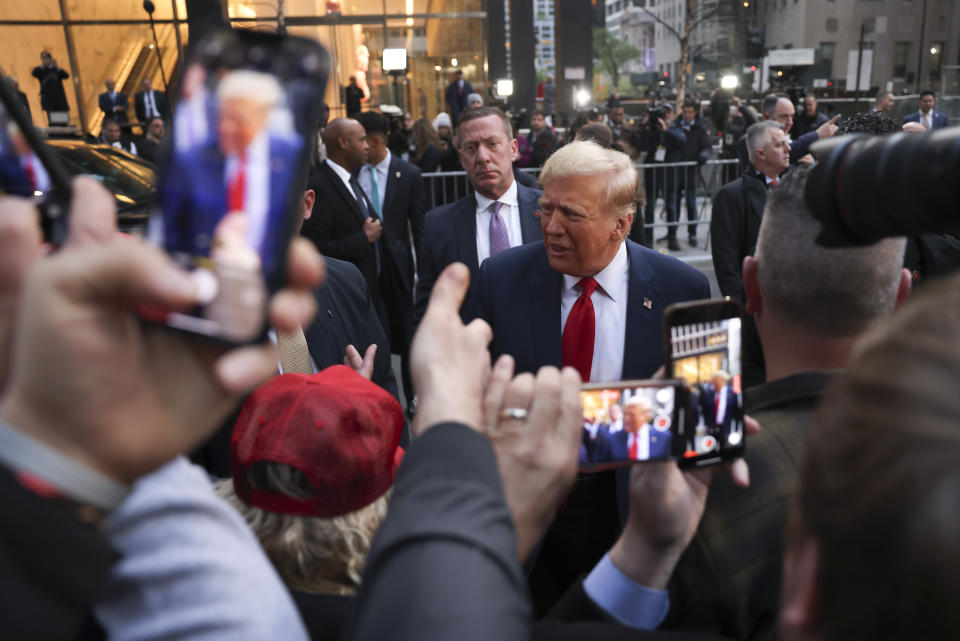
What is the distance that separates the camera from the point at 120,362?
665 millimetres

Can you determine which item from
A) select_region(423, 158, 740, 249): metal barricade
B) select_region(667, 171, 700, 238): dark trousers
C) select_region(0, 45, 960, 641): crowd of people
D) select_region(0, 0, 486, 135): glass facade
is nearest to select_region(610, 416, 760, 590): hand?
select_region(0, 45, 960, 641): crowd of people

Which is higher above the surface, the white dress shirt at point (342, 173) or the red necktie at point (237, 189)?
the red necktie at point (237, 189)

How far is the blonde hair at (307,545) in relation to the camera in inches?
52.8

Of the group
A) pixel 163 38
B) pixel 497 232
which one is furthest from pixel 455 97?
pixel 497 232

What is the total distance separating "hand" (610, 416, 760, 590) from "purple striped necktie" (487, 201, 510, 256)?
10.1 ft

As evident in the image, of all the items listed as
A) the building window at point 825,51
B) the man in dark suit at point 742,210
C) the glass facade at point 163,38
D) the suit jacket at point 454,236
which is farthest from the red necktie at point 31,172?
the building window at point 825,51

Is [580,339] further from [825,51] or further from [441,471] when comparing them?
[825,51]

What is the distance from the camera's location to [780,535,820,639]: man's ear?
27.2 inches

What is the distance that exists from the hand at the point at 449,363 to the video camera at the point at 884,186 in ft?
1.83

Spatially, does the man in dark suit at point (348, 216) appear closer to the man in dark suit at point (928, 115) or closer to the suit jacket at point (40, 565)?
the suit jacket at point (40, 565)

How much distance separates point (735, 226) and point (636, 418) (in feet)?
13.2

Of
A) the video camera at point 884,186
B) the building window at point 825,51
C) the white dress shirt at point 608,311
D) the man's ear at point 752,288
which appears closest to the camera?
the video camera at point 884,186

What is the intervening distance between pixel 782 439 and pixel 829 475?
712mm

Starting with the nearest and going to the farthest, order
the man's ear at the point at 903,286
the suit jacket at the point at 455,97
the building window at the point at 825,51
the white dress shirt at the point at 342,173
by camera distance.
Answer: the man's ear at the point at 903,286
the white dress shirt at the point at 342,173
the suit jacket at the point at 455,97
the building window at the point at 825,51
